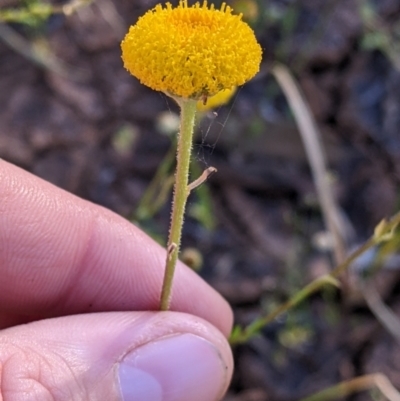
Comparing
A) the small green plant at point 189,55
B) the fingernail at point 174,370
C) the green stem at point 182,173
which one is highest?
the small green plant at point 189,55

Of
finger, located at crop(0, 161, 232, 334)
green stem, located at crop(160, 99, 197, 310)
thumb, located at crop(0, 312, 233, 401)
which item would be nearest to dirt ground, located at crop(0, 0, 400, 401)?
finger, located at crop(0, 161, 232, 334)

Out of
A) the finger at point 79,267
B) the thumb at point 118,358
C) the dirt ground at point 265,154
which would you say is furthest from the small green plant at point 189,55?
the dirt ground at point 265,154

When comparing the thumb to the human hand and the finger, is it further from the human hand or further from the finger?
the finger

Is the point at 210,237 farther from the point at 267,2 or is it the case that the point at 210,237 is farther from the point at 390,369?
the point at 267,2

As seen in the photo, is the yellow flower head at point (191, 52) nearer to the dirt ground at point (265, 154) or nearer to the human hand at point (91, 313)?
the human hand at point (91, 313)

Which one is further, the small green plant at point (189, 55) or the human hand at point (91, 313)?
the human hand at point (91, 313)

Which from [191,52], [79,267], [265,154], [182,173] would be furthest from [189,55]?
[265,154]
